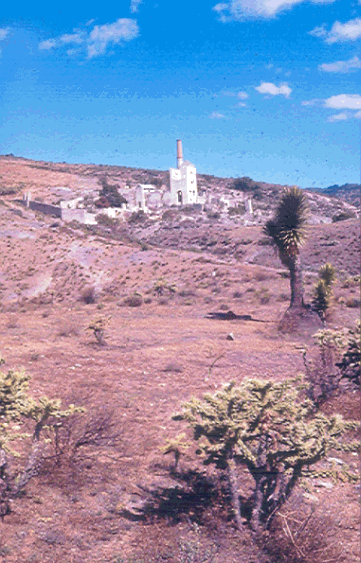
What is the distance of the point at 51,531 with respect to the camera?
4.64 m

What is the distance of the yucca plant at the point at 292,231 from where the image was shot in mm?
17922

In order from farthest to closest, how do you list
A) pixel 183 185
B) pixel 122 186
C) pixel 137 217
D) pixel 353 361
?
pixel 122 186 < pixel 183 185 < pixel 137 217 < pixel 353 361

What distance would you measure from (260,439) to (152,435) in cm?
249

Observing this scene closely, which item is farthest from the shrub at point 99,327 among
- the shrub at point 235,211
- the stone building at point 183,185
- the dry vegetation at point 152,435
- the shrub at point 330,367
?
the stone building at point 183,185

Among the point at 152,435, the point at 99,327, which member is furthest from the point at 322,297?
the point at 152,435

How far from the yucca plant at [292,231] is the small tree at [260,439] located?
1288cm

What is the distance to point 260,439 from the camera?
521 cm

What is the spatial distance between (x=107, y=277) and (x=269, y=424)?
30058mm

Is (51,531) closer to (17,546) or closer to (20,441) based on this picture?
(17,546)

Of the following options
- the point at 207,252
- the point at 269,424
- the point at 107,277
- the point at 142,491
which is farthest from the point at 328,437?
the point at 207,252

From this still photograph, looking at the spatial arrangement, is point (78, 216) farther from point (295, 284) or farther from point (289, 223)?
point (295, 284)

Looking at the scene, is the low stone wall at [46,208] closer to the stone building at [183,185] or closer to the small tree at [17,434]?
the stone building at [183,185]

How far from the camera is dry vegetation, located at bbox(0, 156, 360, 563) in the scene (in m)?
4.49

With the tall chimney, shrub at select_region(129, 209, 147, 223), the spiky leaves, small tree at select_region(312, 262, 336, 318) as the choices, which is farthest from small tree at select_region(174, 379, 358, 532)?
the tall chimney
